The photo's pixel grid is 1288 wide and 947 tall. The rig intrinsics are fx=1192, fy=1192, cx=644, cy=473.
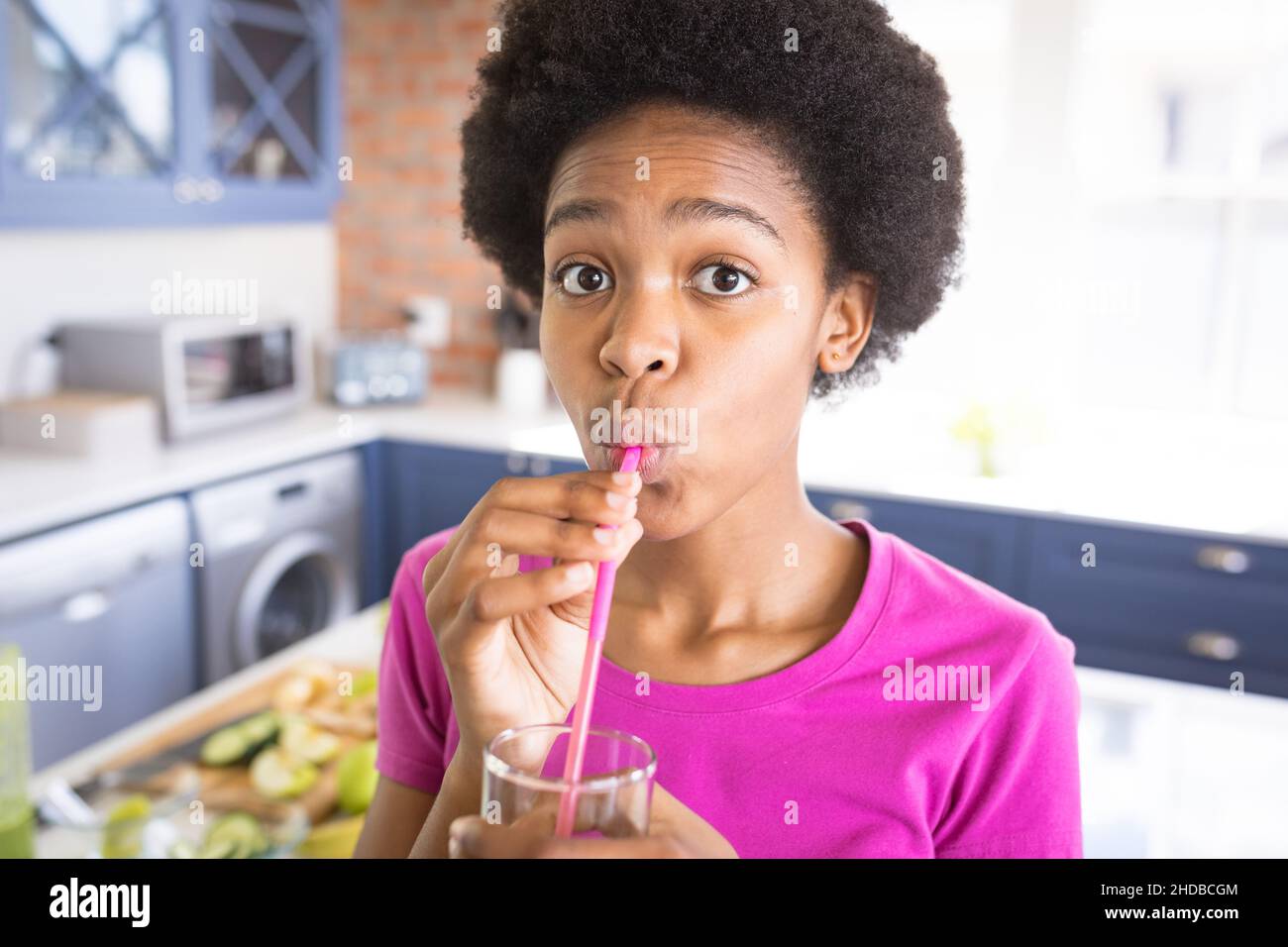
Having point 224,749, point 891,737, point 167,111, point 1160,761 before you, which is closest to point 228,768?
point 224,749

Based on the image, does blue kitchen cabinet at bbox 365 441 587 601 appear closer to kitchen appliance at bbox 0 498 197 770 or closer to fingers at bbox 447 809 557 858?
kitchen appliance at bbox 0 498 197 770

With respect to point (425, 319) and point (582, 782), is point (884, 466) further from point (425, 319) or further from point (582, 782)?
point (582, 782)

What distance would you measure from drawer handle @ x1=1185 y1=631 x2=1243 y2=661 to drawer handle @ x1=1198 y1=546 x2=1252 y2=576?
15 cm

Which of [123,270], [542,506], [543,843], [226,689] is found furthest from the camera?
[123,270]

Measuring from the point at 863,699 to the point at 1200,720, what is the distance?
76 centimetres

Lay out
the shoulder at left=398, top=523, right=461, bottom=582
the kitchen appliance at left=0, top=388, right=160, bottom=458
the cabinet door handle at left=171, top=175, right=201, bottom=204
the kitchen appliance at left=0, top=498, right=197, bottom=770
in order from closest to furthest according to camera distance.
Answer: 1. the shoulder at left=398, top=523, right=461, bottom=582
2. the kitchen appliance at left=0, top=498, right=197, bottom=770
3. the kitchen appliance at left=0, top=388, right=160, bottom=458
4. the cabinet door handle at left=171, top=175, right=201, bottom=204

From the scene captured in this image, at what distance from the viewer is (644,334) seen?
81 centimetres

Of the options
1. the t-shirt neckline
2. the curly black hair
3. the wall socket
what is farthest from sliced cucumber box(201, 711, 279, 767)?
the wall socket

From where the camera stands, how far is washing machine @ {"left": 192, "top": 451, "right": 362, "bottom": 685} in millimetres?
2779

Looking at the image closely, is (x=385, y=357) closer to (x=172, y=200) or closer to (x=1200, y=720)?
(x=172, y=200)

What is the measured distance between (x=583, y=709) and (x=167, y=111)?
9.15ft

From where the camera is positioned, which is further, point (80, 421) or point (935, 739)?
point (80, 421)

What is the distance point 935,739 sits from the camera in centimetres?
89

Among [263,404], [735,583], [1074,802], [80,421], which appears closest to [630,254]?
[735,583]
